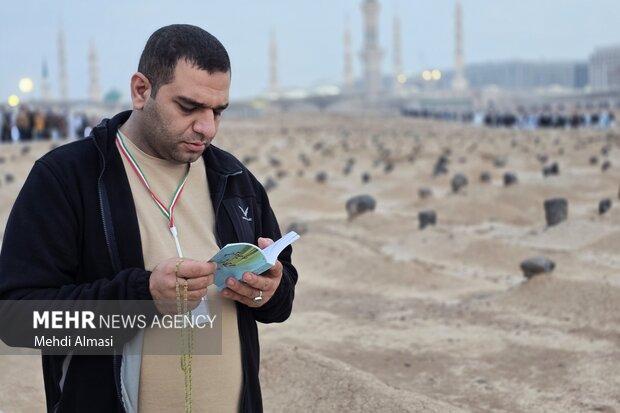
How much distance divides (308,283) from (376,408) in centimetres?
411

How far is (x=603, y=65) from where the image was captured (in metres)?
142

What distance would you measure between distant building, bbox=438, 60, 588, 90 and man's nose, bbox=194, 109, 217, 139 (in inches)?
6794

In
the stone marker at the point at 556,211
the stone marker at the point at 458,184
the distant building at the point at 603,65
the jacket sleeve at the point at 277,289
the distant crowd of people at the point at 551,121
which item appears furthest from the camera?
the distant building at the point at 603,65

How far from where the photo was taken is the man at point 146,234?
1890mm

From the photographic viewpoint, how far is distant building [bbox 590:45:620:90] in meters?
137

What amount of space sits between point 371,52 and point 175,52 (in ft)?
333

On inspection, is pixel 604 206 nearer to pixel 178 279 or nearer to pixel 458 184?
pixel 458 184

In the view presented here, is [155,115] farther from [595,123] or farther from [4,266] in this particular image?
[595,123]

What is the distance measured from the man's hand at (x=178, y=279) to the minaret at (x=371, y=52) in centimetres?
9277

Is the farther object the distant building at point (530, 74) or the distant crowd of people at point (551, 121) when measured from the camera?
the distant building at point (530, 74)

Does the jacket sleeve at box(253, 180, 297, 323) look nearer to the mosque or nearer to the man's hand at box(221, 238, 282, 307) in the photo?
the man's hand at box(221, 238, 282, 307)

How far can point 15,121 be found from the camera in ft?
78.3

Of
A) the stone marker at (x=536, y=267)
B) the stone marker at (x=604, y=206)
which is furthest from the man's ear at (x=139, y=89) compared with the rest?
the stone marker at (x=604, y=206)

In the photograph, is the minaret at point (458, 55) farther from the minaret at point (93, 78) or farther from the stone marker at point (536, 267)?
the stone marker at point (536, 267)
